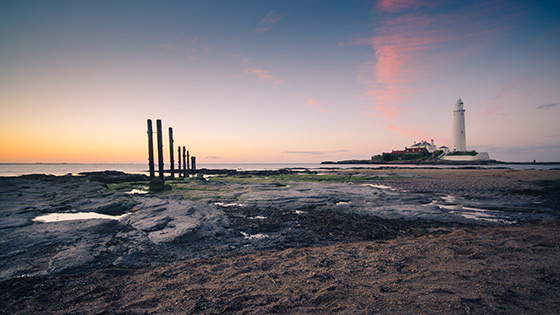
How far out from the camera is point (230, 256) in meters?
5.20

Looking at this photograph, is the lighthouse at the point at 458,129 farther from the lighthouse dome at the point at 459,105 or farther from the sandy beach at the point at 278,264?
the sandy beach at the point at 278,264

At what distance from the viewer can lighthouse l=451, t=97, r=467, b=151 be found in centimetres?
7386

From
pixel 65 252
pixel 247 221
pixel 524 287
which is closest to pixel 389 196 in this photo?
pixel 247 221

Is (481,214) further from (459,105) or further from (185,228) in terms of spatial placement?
(459,105)

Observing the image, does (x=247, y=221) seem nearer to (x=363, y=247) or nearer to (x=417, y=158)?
(x=363, y=247)

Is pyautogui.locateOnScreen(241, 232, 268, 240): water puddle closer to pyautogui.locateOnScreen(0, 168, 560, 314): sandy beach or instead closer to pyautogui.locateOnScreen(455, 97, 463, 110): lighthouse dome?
pyautogui.locateOnScreen(0, 168, 560, 314): sandy beach

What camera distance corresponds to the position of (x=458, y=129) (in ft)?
245

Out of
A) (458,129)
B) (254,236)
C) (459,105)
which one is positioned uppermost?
(459,105)

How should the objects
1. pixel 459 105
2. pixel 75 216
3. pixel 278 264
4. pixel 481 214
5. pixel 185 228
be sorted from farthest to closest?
pixel 459 105
pixel 75 216
pixel 481 214
pixel 185 228
pixel 278 264

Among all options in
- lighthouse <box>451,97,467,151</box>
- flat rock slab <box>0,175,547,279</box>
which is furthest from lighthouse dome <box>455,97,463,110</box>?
flat rock slab <box>0,175,547,279</box>

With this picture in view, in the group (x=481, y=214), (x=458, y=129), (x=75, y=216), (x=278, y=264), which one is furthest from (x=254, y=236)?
(x=458, y=129)

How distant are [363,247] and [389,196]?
8.74 m

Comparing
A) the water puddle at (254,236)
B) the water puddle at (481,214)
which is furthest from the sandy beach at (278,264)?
the water puddle at (481,214)

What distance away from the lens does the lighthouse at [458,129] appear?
73.9 m
